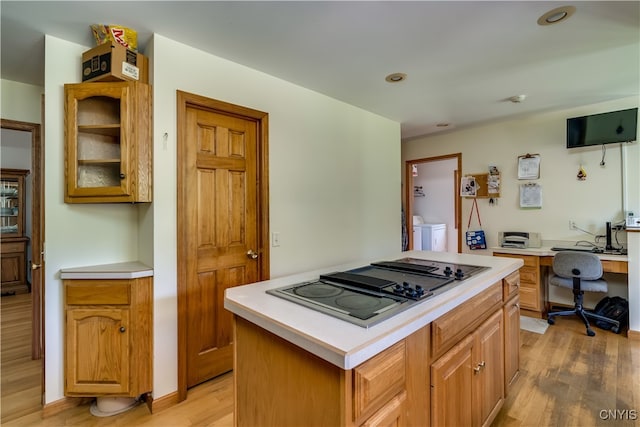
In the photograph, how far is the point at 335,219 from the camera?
3148 mm

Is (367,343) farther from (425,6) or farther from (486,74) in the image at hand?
(486,74)

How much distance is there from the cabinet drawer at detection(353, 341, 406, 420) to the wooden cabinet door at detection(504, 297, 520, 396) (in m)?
1.15

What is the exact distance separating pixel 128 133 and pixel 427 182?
6106 millimetres

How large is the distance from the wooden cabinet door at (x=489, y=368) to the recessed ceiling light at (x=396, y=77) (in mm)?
1987

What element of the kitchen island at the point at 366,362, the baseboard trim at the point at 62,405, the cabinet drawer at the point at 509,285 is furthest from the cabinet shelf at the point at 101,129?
the cabinet drawer at the point at 509,285

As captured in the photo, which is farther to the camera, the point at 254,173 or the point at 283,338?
the point at 254,173

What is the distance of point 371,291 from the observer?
50.4 inches

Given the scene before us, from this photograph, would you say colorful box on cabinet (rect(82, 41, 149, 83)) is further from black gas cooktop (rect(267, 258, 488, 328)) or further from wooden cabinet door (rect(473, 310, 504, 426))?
wooden cabinet door (rect(473, 310, 504, 426))

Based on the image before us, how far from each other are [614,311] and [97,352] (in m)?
4.59

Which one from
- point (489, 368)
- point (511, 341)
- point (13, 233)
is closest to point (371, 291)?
point (489, 368)

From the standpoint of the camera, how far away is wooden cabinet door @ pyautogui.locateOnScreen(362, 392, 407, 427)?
0.93 meters

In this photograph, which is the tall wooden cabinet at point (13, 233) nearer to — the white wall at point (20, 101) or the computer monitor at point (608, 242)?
the white wall at point (20, 101)

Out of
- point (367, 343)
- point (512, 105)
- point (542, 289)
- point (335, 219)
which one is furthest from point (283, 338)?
point (542, 289)

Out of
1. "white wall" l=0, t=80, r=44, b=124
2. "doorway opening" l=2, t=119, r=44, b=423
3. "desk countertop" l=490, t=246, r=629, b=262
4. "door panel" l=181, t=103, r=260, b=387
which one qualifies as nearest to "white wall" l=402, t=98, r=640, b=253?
"desk countertop" l=490, t=246, r=629, b=262
